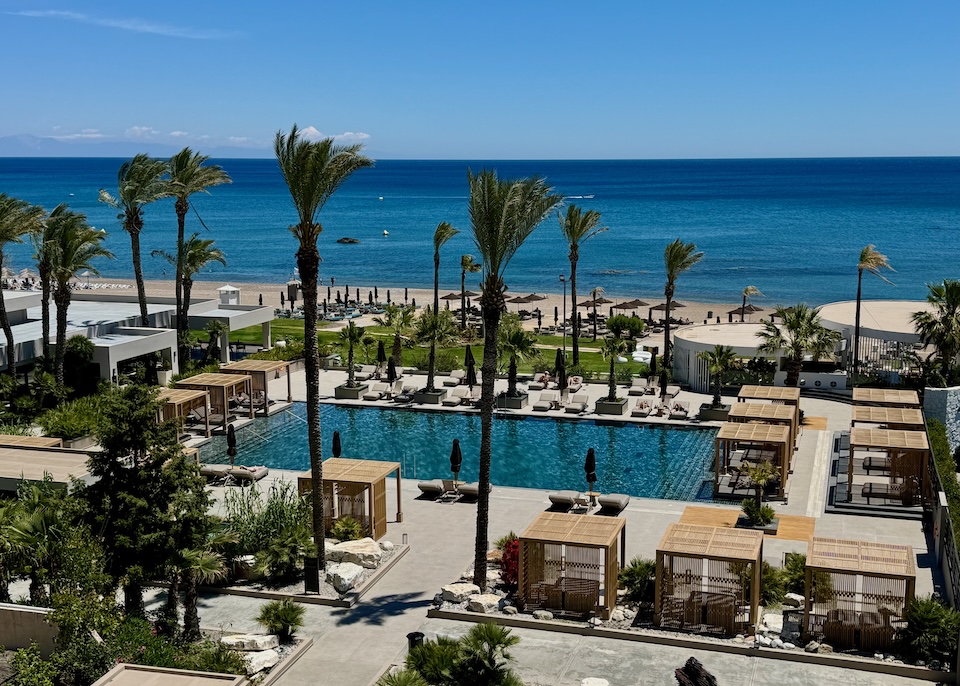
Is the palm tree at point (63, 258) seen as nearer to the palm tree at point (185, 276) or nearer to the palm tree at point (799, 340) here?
the palm tree at point (185, 276)

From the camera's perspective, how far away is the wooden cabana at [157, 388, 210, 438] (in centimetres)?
3328

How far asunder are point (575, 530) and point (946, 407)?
758 inches

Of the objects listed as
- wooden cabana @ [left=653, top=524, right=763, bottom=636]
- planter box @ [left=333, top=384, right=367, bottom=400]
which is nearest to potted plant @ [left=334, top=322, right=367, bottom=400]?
planter box @ [left=333, top=384, right=367, bottom=400]

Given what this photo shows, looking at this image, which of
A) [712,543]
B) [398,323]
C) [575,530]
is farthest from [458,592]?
[398,323]

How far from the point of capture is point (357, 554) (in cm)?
2230

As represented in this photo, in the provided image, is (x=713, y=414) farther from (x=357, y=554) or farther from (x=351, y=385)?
(x=357, y=554)

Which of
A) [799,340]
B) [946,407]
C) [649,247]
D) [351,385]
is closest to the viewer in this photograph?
[946,407]

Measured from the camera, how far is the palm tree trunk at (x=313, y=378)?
20.9m

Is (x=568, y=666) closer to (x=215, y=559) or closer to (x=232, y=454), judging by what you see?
(x=215, y=559)

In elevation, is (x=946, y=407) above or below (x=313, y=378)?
below

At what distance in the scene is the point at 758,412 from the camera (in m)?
31.8

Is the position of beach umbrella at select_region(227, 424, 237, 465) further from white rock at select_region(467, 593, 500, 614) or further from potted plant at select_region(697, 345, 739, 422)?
potted plant at select_region(697, 345, 739, 422)

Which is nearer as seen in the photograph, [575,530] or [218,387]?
[575,530]

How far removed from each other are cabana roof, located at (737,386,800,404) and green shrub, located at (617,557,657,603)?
14731mm
